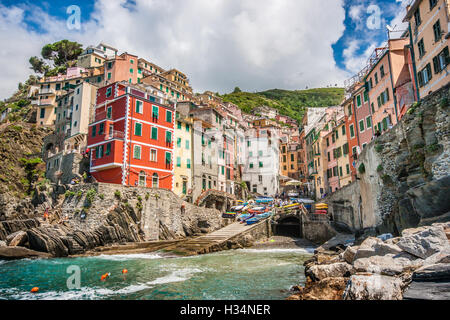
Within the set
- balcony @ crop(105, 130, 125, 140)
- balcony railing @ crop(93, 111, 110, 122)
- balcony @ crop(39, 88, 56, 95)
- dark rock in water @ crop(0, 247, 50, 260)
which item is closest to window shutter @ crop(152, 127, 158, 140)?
balcony @ crop(105, 130, 125, 140)

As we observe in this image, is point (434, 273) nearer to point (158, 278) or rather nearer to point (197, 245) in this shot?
point (158, 278)

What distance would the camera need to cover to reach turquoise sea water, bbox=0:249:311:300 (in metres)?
14.4

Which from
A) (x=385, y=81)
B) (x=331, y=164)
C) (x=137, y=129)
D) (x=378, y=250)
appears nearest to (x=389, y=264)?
(x=378, y=250)

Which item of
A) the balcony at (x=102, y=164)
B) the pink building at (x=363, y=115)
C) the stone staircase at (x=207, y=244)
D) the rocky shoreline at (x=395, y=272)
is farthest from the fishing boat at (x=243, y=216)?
the rocky shoreline at (x=395, y=272)

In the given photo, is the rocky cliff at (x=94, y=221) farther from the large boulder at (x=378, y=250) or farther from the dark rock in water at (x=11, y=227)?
the large boulder at (x=378, y=250)

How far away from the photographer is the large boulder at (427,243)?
10.7m

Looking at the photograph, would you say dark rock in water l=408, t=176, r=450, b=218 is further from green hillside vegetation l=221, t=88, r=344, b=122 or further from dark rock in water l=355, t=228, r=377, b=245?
green hillside vegetation l=221, t=88, r=344, b=122

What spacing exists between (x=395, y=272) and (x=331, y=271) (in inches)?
158

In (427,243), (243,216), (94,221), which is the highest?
(243,216)

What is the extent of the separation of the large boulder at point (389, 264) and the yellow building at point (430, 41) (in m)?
15.7

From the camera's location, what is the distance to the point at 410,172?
64.3 ft

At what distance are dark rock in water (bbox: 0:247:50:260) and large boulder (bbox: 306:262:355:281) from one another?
2573cm

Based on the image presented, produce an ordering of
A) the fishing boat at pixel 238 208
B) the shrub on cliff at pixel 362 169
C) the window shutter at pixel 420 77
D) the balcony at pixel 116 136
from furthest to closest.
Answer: the fishing boat at pixel 238 208 < the balcony at pixel 116 136 < the shrub on cliff at pixel 362 169 < the window shutter at pixel 420 77

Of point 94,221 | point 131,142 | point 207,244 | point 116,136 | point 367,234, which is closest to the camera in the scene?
point 367,234
